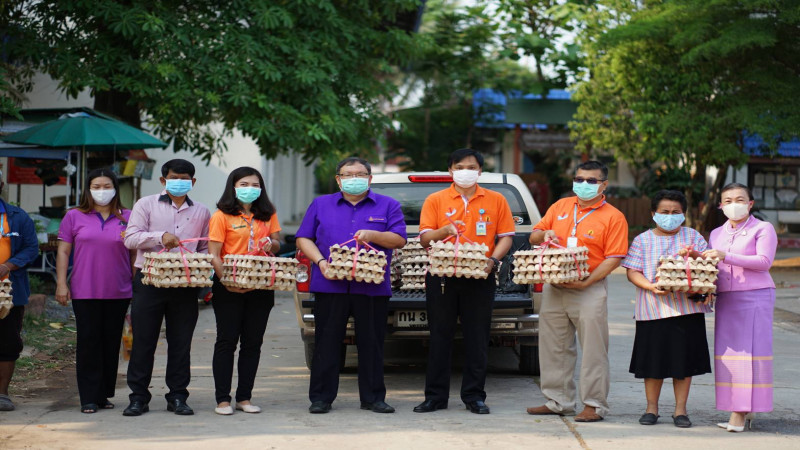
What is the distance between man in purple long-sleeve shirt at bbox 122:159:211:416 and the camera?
264 inches

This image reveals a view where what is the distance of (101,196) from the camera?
267 inches

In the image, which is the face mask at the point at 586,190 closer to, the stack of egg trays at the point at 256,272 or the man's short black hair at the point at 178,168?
the stack of egg trays at the point at 256,272

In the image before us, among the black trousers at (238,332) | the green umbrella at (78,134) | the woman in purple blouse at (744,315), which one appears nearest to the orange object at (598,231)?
the woman in purple blouse at (744,315)

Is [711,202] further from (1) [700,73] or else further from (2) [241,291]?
(2) [241,291]

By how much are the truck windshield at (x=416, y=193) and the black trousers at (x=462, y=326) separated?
1.61 m

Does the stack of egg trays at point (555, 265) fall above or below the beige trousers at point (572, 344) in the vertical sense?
above

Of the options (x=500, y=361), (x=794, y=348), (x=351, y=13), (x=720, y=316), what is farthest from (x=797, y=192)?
(x=720, y=316)

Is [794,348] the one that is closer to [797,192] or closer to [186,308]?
[186,308]

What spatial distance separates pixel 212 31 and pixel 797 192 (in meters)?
23.1

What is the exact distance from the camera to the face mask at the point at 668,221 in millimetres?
6406

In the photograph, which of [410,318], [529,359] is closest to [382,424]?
[410,318]

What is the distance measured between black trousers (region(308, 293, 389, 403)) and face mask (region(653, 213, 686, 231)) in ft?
6.36

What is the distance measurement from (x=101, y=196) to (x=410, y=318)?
8.03ft

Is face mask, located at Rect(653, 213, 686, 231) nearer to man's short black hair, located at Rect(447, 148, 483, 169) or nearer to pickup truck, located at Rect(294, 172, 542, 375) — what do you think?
man's short black hair, located at Rect(447, 148, 483, 169)
